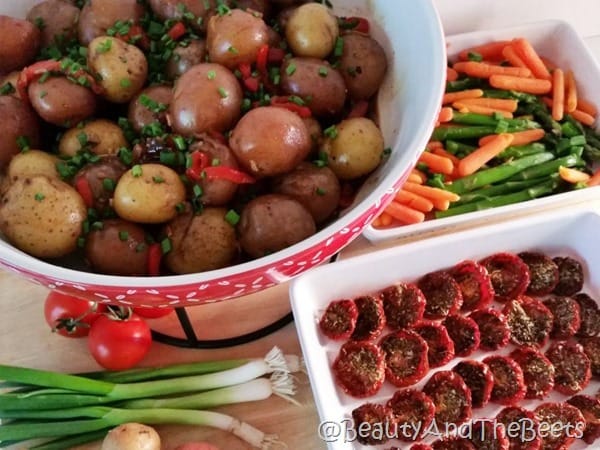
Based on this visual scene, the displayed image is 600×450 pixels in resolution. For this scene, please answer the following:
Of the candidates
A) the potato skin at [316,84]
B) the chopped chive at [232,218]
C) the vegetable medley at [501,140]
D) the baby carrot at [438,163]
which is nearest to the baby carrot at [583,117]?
the vegetable medley at [501,140]

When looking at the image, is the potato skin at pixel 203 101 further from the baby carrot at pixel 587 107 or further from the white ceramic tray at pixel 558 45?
the baby carrot at pixel 587 107

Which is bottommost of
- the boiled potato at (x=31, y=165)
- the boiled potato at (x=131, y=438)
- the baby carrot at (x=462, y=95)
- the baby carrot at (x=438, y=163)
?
the boiled potato at (x=131, y=438)

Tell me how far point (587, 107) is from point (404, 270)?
0.72 meters

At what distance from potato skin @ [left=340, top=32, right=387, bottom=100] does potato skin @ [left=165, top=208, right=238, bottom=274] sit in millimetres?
309

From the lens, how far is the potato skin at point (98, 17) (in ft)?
3.01

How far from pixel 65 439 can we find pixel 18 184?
0.44 m

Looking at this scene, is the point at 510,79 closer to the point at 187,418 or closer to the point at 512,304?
the point at 512,304

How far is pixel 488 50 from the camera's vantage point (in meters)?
1.50

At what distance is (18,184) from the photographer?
76cm

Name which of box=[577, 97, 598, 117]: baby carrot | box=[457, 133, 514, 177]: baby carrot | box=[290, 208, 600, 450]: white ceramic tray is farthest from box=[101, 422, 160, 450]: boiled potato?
box=[577, 97, 598, 117]: baby carrot

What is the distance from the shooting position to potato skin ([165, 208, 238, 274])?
0.77 m

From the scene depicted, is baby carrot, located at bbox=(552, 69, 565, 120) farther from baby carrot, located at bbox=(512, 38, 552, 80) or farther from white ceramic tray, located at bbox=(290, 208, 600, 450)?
white ceramic tray, located at bbox=(290, 208, 600, 450)

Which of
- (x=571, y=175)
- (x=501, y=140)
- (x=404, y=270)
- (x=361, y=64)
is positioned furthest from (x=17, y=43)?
(x=571, y=175)

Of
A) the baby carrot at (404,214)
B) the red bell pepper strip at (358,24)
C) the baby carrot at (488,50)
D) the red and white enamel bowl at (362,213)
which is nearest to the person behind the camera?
the red and white enamel bowl at (362,213)
